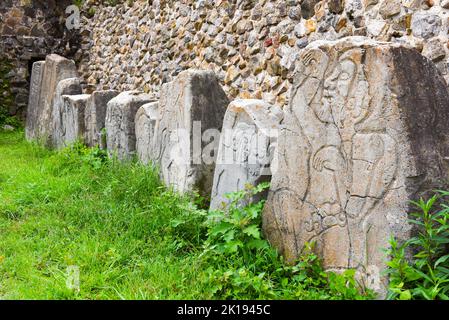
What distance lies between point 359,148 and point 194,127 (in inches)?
61.9

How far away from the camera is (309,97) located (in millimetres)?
2754

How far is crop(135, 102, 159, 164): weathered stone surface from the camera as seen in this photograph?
454 cm

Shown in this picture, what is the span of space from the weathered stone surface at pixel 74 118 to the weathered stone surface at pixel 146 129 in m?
1.49

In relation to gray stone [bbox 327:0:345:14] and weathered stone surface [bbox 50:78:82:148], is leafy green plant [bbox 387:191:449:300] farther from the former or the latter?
weathered stone surface [bbox 50:78:82:148]

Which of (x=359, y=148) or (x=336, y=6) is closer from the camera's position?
(x=359, y=148)

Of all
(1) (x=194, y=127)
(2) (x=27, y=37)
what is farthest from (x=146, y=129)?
(2) (x=27, y=37)

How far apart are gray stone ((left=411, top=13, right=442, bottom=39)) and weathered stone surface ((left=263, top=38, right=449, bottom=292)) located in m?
0.79

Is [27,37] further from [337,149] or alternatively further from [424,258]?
[424,258]

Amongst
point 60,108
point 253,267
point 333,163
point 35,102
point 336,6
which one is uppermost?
point 336,6

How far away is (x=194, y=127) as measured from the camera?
12.4 ft

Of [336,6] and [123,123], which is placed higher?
[336,6]

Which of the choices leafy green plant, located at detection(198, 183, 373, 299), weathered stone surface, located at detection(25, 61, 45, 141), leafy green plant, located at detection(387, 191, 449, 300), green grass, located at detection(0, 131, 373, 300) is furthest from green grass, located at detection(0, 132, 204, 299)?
weathered stone surface, located at detection(25, 61, 45, 141)
